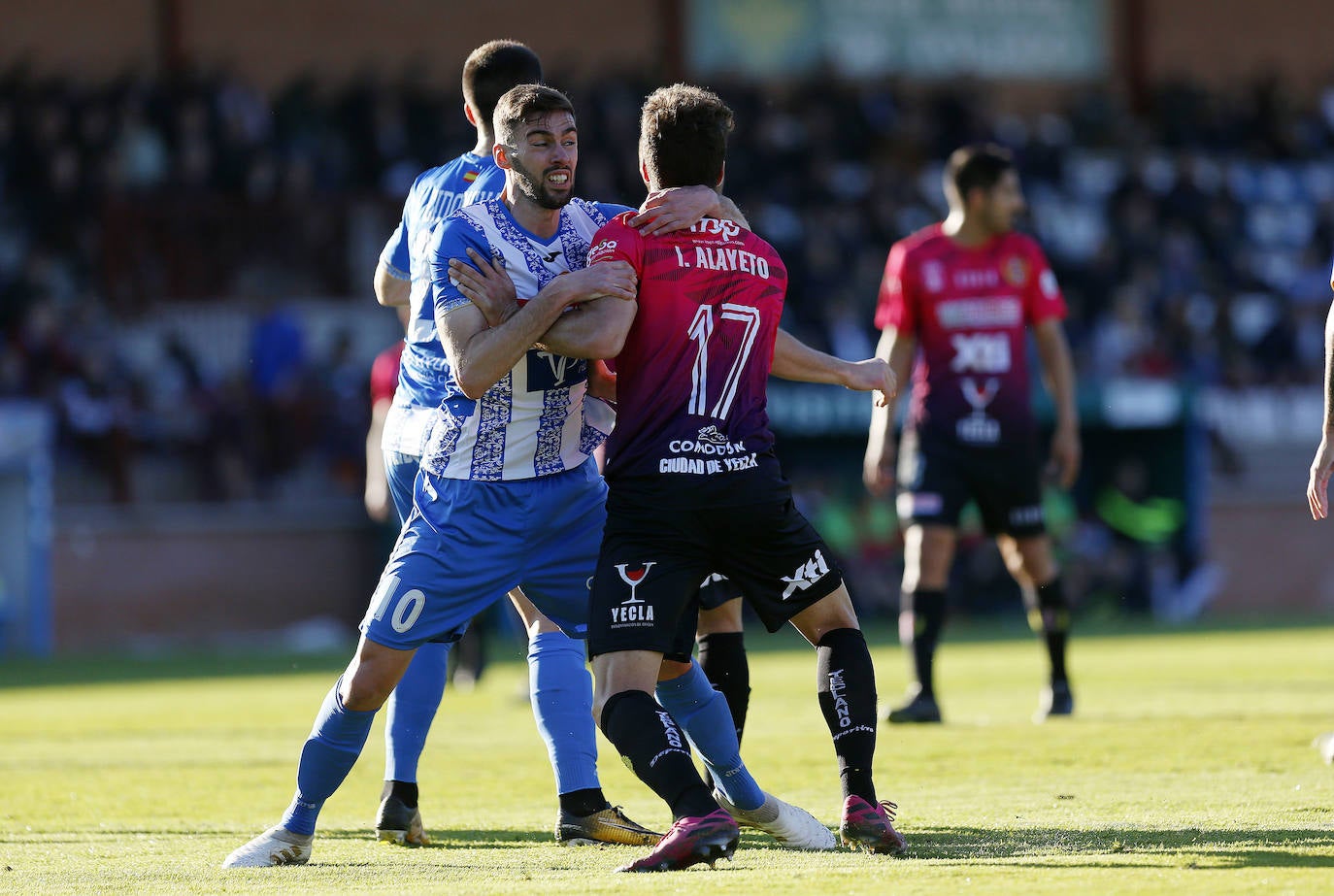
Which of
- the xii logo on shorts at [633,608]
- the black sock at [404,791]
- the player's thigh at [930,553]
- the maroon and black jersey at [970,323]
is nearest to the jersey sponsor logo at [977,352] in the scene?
the maroon and black jersey at [970,323]

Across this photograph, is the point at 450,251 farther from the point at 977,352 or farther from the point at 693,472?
the point at 977,352

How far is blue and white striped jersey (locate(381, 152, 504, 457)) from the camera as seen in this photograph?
17.7 feet

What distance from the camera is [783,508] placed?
4887 millimetres

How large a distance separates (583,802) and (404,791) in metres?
0.57

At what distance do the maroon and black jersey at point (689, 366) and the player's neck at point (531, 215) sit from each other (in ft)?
0.80

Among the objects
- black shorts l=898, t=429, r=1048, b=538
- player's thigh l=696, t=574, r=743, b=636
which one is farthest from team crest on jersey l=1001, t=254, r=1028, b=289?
player's thigh l=696, t=574, r=743, b=636

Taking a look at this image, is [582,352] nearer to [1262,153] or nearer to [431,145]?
[431,145]

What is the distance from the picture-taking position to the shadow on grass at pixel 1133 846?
449 centimetres

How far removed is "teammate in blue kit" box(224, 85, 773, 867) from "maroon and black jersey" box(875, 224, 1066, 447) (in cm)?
362

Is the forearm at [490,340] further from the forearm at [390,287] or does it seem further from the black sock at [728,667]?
the black sock at [728,667]

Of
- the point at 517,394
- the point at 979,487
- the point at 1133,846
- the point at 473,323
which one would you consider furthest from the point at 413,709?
the point at 979,487

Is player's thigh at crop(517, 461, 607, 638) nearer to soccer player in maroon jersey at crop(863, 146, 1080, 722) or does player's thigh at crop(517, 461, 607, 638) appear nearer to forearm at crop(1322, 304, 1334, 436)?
forearm at crop(1322, 304, 1334, 436)

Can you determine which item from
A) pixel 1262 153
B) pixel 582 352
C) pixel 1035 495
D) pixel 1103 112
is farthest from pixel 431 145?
pixel 582 352

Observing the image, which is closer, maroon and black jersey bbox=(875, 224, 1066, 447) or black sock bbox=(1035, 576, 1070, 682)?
black sock bbox=(1035, 576, 1070, 682)
